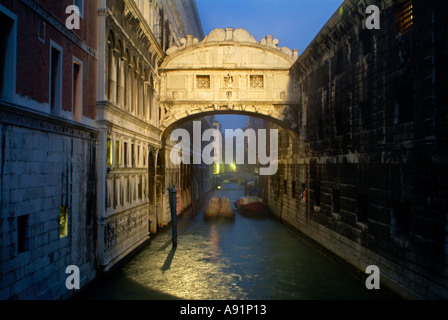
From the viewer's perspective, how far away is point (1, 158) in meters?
5.96

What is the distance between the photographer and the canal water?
976 cm

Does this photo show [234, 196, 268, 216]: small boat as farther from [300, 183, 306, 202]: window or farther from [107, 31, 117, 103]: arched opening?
[107, 31, 117, 103]: arched opening

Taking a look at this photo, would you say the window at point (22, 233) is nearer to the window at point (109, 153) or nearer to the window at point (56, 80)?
the window at point (56, 80)

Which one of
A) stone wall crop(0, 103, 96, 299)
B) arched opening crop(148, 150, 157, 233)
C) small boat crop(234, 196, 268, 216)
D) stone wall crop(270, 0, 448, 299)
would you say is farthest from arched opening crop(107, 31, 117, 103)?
small boat crop(234, 196, 268, 216)

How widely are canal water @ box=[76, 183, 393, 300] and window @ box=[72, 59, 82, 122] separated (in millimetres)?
4479

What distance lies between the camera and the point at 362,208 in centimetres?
1078

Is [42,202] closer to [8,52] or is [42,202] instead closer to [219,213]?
[8,52]

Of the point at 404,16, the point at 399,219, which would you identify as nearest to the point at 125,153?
the point at 399,219

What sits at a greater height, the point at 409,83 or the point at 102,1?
the point at 102,1

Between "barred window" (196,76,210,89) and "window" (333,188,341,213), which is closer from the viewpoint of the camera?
"window" (333,188,341,213)

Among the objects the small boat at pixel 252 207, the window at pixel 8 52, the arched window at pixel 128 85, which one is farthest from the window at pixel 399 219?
the small boat at pixel 252 207
